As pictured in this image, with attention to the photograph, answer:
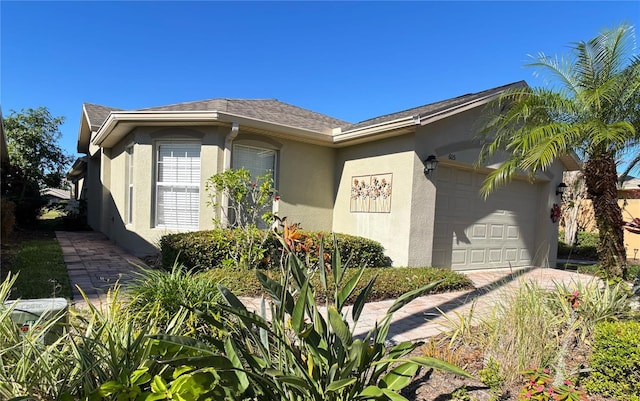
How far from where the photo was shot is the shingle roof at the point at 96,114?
1263 cm

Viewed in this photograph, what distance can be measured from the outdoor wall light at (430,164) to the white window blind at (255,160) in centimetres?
394

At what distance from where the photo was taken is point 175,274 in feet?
11.2

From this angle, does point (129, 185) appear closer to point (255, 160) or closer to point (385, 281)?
point (255, 160)

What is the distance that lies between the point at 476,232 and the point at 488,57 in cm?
518

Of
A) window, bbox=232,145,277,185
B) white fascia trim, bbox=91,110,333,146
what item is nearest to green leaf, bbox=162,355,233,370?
white fascia trim, bbox=91,110,333,146

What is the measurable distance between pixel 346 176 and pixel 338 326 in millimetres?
7864

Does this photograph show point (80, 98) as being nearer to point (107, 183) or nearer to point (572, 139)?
point (107, 183)

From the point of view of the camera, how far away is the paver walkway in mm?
4473

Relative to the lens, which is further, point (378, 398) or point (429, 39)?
point (429, 39)

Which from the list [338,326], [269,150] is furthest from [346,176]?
[338,326]

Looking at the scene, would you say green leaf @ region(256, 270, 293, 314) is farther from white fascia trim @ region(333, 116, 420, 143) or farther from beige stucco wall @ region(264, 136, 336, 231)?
beige stucco wall @ region(264, 136, 336, 231)

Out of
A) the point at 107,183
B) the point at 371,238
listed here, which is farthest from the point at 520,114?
the point at 107,183

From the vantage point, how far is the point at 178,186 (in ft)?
28.5

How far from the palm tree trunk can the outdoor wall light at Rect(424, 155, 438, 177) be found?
2.79 meters
